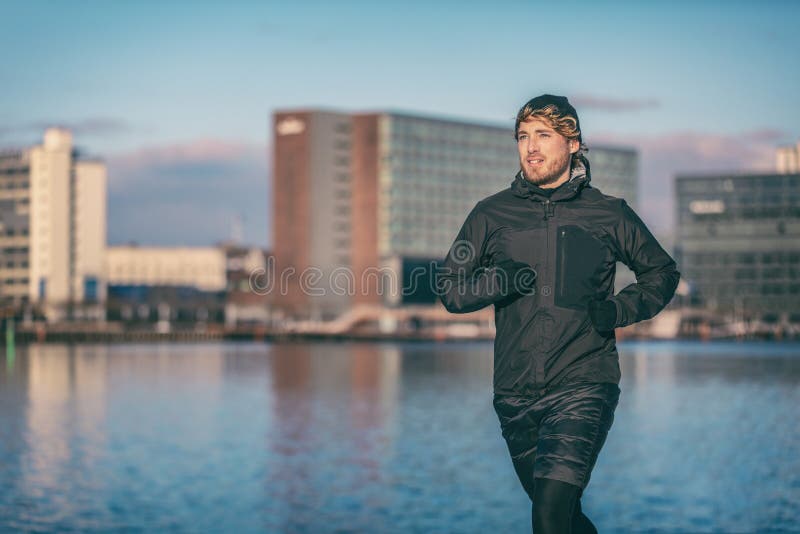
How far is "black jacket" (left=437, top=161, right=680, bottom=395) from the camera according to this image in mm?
7676

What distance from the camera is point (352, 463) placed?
121ft

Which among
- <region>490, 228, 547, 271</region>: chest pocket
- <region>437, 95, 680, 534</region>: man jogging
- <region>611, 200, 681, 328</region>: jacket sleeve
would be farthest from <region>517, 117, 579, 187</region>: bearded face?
<region>611, 200, 681, 328</region>: jacket sleeve

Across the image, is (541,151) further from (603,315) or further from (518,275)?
(603,315)

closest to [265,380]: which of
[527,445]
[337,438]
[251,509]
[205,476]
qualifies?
[337,438]

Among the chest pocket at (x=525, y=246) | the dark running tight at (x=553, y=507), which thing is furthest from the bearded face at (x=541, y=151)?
the dark running tight at (x=553, y=507)

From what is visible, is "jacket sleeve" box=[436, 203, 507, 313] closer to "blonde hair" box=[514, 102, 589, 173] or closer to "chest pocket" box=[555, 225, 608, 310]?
"chest pocket" box=[555, 225, 608, 310]

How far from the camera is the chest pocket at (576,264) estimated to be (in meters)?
7.70

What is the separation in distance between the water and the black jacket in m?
16.4

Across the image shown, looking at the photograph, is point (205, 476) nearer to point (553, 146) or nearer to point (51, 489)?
point (51, 489)

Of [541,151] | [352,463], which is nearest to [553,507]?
[541,151]

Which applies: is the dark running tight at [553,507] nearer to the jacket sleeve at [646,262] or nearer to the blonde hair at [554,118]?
the jacket sleeve at [646,262]

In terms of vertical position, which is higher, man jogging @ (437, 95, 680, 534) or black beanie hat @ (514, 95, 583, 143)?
black beanie hat @ (514, 95, 583, 143)

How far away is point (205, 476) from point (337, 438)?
540 inches

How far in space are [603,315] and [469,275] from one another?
756mm
